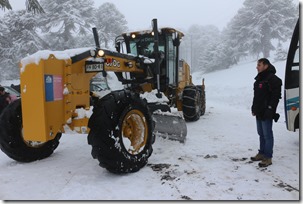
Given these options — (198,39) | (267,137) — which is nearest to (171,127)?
(267,137)

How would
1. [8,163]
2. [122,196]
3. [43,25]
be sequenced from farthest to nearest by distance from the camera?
[43,25] < [8,163] < [122,196]

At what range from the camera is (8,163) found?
18.3 feet

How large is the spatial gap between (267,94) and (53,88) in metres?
3.47

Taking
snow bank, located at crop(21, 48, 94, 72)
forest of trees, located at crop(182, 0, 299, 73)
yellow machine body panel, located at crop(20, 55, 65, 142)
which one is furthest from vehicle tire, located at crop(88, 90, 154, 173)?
forest of trees, located at crop(182, 0, 299, 73)

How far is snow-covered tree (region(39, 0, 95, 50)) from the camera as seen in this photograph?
2952 centimetres

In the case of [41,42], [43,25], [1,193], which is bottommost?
[1,193]

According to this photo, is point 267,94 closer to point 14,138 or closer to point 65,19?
point 14,138

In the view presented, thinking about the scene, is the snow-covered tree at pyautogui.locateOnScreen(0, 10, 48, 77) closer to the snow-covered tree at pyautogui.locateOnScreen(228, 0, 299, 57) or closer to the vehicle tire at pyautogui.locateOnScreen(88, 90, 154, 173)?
the vehicle tire at pyautogui.locateOnScreen(88, 90, 154, 173)

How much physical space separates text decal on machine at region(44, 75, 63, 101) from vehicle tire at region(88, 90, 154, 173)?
573mm

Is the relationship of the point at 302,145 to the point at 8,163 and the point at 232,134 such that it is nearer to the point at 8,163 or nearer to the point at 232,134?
the point at 232,134

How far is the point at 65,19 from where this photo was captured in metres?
29.7

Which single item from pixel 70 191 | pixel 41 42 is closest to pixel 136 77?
pixel 70 191

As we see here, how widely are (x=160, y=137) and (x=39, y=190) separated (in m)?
3.42

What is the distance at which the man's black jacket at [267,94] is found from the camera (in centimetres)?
518
